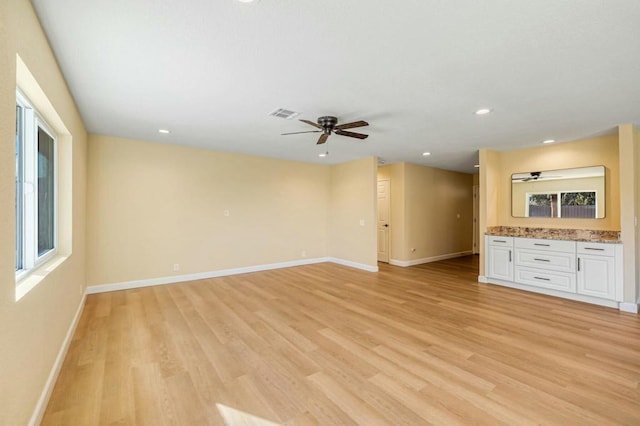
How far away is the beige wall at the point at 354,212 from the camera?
609 cm

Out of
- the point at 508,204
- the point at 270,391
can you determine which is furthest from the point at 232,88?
the point at 508,204

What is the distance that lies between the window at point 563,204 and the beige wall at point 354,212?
2.89m

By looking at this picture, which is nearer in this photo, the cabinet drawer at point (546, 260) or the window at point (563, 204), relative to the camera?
the cabinet drawer at point (546, 260)

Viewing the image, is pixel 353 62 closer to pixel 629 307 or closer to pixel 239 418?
pixel 239 418

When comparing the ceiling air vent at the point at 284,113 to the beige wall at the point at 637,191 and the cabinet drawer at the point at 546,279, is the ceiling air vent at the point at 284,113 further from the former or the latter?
the beige wall at the point at 637,191

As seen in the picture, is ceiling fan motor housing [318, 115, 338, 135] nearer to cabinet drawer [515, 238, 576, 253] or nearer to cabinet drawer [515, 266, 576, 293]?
cabinet drawer [515, 238, 576, 253]

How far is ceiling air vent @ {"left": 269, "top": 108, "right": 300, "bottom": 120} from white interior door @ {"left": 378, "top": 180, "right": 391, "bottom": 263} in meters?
4.24

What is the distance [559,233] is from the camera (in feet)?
15.3

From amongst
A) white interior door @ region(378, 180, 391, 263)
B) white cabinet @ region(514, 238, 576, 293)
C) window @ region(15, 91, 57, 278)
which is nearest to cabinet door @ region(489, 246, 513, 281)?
white cabinet @ region(514, 238, 576, 293)

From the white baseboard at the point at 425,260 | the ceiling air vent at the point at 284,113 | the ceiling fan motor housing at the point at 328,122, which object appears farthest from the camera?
the white baseboard at the point at 425,260

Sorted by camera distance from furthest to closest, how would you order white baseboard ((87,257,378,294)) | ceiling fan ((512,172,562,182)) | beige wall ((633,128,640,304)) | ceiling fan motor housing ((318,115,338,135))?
ceiling fan ((512,172,562,182)) < white baseboard ((87,257,378,294)) < beige wall ((633,128,640,304)) < ceiling fan motor housing ((318,115,338,135))

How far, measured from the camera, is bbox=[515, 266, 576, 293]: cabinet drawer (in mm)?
4219

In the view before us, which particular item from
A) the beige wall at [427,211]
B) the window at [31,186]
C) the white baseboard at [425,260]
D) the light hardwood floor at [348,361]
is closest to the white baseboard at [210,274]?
the light hardwood floor at [348,361]

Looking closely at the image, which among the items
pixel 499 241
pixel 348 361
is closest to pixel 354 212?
pixel 499 241
